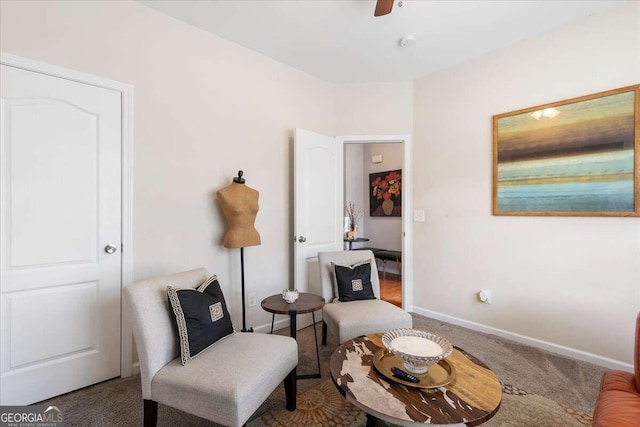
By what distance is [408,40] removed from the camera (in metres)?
2.63

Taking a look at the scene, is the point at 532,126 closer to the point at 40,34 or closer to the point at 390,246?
the point at 390,246

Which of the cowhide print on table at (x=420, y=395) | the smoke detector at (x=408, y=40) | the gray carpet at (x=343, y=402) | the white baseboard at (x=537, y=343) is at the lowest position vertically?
the gray carpet at (x=343, y=402)

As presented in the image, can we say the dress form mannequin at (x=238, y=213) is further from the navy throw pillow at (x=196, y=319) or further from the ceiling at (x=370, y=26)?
the ceiling at (x=370, y=26)

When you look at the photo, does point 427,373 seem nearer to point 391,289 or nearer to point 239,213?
point 239,213

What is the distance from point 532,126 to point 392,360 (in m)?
2.41

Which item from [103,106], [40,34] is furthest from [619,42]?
[40,34]

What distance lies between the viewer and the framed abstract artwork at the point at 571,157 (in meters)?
2.20

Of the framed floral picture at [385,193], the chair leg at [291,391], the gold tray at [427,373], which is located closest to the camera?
the gold tray at [427,373]

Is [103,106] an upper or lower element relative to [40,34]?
lower

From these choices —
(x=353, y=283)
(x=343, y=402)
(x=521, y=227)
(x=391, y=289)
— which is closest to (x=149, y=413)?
(x=343, y=402)

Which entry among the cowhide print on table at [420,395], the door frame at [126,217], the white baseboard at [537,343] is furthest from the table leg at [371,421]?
the white baseboard at [537,343]

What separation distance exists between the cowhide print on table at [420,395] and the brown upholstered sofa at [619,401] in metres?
0.36

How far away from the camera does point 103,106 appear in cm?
207

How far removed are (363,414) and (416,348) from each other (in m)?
0.63
